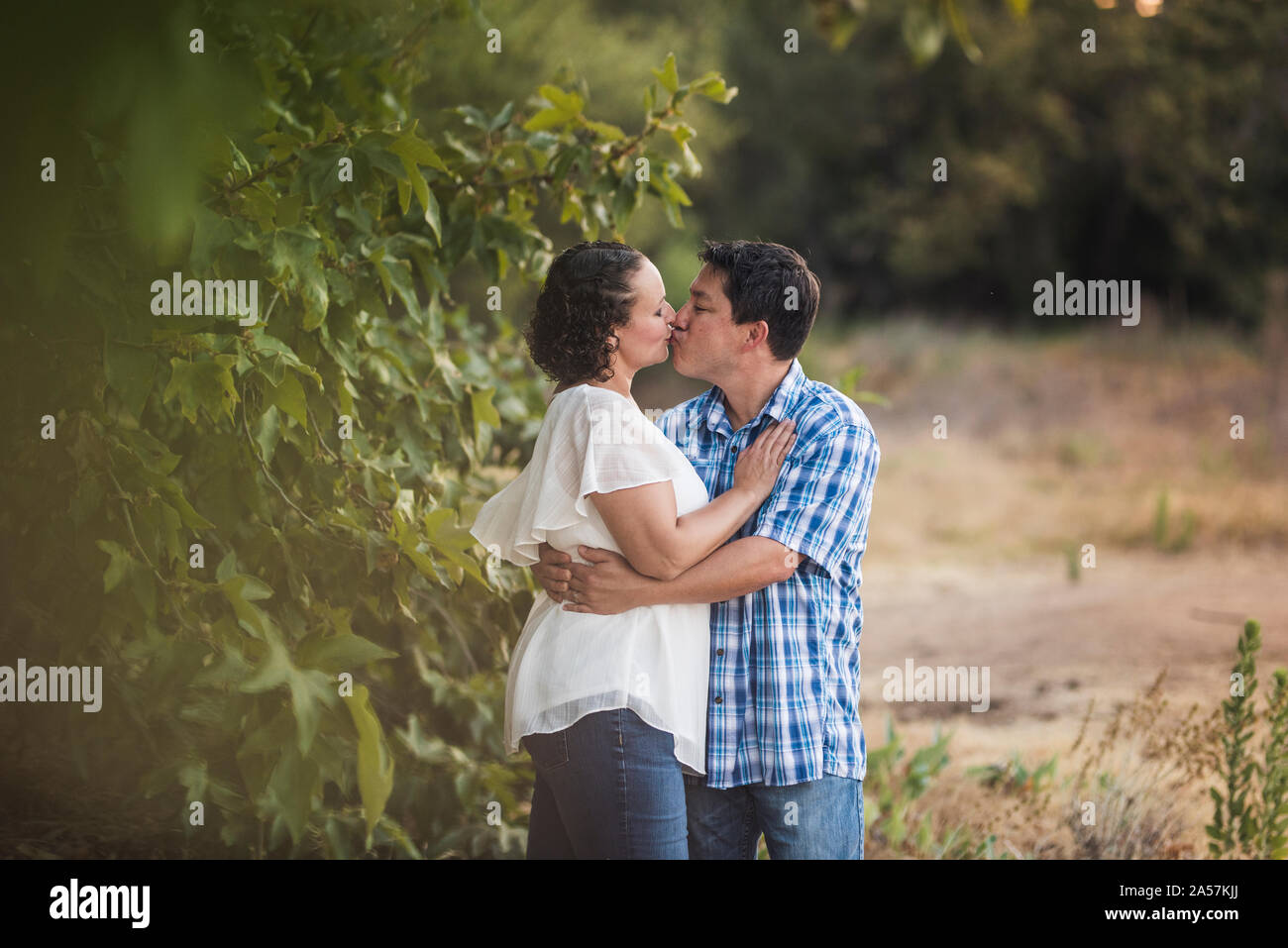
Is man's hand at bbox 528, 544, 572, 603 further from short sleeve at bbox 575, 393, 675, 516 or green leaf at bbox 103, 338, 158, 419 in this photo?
green leaf at bbox 103, 338, 158, 419

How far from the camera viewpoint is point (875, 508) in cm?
1177

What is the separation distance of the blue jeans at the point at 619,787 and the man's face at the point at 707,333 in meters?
0.80

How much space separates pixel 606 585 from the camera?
7.63 ft

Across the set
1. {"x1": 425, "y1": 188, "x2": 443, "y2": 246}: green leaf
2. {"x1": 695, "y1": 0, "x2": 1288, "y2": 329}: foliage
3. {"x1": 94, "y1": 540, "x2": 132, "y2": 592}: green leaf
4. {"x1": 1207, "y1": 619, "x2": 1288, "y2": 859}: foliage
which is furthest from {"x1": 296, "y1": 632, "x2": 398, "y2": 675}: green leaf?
{"x1": 695, "y1": 0, "x2": 1288, "y2": 329}: foliage

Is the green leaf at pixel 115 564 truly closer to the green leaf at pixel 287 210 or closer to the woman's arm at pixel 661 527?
the green leaf at pixel 287 210

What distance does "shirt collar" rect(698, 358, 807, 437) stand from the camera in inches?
103

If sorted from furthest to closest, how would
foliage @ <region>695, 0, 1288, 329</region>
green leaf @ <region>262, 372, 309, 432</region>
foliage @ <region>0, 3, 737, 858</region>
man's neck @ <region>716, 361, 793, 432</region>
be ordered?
foliage @ <region>695, 0, 1288, 329</region>
man's neck @ <region>716, 361, 793, 432</region>
green leaf @ <region>262, 372, 309, 432</region>
foliage @ <region>0, 3, 737, 858</region>

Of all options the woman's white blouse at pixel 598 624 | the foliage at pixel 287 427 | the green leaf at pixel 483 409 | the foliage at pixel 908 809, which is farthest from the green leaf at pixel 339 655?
the foliage at pixel 908 809

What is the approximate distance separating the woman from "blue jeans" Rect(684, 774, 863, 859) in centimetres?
17

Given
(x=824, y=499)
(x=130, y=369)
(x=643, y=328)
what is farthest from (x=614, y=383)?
(x=130, y=369)

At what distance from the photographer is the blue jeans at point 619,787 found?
223cm

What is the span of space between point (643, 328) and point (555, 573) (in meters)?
0.54

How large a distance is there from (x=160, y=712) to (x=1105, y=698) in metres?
5.41
